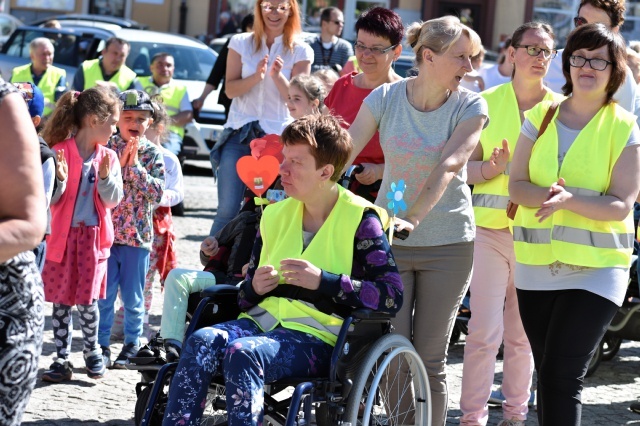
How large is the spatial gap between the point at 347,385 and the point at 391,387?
2.55 feet

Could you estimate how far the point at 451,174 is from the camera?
15.7ft

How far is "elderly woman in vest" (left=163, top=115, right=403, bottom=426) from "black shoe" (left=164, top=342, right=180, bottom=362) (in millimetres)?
532

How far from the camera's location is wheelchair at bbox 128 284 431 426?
4.23 metres

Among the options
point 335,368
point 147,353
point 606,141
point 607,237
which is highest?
point 606,141

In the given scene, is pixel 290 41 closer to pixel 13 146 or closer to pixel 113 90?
pixel 113 90

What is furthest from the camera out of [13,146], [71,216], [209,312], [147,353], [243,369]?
[71,216]

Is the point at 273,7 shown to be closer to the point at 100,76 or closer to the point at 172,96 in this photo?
the point at 172,96

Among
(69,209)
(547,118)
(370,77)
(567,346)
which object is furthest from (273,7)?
(567,346)

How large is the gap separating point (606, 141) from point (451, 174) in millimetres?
666

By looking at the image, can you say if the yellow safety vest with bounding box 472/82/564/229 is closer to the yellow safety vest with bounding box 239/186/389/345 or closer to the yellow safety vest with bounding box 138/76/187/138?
the yellow safety vest with bounding box 239/186/389/345

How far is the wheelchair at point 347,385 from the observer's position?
423 cm

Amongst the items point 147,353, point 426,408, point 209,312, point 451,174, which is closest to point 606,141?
point 451,174

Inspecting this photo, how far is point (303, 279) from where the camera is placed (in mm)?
4305

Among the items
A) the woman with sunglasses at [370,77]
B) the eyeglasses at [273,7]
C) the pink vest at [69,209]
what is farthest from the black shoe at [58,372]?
the eyeglasses at [273,7]
